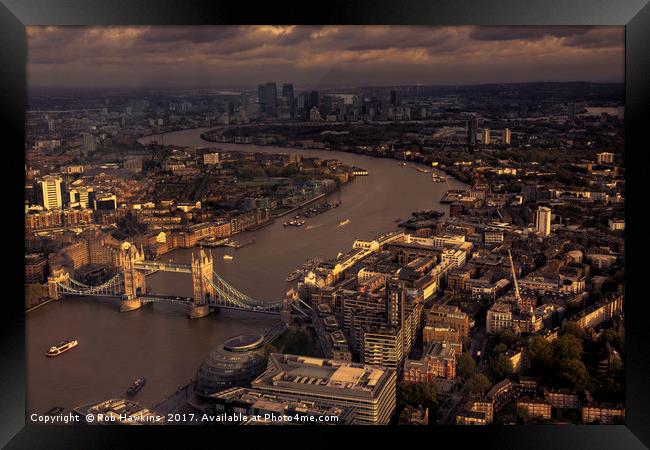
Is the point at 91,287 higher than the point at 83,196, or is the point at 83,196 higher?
the point at 83,196

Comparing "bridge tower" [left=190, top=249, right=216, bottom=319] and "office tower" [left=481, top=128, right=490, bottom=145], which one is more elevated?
"office tower" [left=481, top=128, right=490, bottom=145]

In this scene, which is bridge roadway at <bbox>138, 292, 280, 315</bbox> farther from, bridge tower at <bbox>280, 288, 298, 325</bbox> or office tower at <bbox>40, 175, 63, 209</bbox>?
office tower at <bbox>40, 175, 63, 209</bbox>

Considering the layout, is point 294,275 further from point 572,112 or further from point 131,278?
→ point 572,112

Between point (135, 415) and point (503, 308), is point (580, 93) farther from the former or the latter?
point (135, 415)

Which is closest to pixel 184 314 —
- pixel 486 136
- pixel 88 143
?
pixel 88 143

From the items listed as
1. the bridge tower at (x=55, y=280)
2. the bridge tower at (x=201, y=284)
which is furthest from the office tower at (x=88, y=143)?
the bridge tower at (x=201, y=284)

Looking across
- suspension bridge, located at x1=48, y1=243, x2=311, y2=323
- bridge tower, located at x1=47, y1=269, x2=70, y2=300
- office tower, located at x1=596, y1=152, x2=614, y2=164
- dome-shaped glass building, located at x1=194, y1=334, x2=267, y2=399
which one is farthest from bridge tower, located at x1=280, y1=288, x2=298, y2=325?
office tower, located at x1=596, y1=152, x2=614, y2=164
